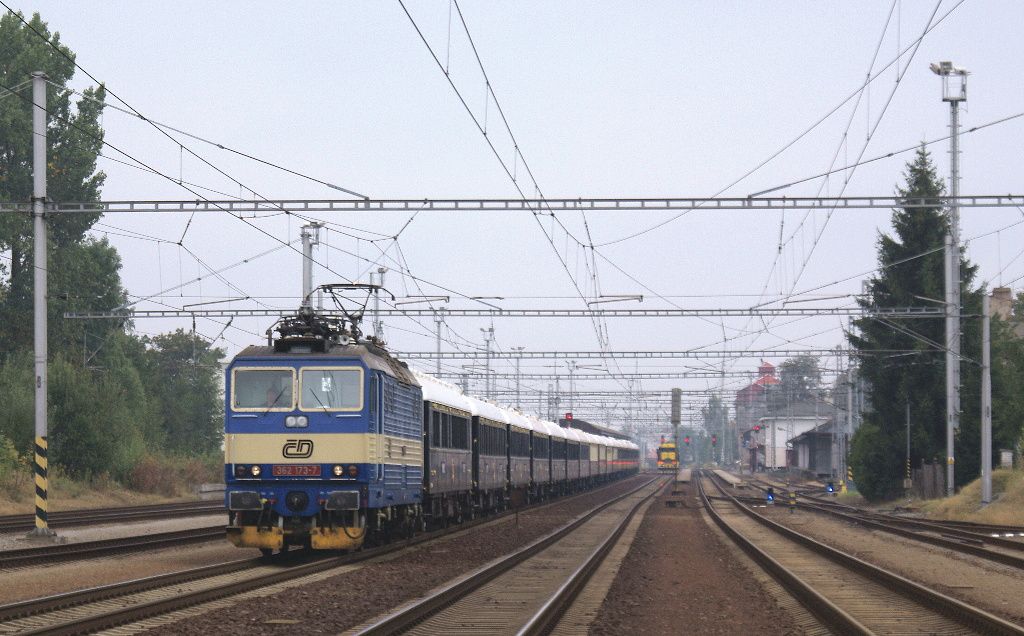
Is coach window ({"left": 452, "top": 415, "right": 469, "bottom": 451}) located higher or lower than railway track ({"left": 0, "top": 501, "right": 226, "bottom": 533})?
higher

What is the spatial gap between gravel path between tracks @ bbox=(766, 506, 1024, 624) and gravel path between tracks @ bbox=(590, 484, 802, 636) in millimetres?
2571

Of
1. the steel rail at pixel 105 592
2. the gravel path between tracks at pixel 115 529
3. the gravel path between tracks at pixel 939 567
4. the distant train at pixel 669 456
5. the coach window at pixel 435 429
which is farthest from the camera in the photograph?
the distant train at pixel 669 456

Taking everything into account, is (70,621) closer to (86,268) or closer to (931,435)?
(931,435)

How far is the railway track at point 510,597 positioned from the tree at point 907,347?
1185 inches

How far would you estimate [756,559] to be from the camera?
2238 cm

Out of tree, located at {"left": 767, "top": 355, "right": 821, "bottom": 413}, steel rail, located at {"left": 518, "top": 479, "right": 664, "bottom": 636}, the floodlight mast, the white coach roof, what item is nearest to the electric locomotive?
steel rail, located at {"left": 518, "top": 479, "right": 664, "bottom": 636}

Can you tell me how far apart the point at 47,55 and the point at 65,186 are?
6113mm

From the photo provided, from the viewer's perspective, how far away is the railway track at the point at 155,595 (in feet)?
40.5

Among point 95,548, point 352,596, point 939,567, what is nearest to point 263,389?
point 95,548

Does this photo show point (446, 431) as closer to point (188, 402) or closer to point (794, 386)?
point (188, 402)

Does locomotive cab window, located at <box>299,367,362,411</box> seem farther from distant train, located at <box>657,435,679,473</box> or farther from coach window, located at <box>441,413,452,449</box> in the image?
distant train, located at <box>657,435,679,473</box>

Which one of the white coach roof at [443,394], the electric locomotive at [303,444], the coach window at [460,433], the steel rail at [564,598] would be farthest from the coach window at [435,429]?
the electric locomotive at [303,444]

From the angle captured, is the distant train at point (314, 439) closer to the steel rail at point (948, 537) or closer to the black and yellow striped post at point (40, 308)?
the black and yellow striped post at point (40, 308)

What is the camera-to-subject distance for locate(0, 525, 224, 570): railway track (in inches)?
759
